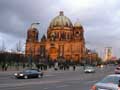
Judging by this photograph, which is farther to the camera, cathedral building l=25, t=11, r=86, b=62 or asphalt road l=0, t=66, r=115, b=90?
cathedral building l=25, t=11, r=86, b=62

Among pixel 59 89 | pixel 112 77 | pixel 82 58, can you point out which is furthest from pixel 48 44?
pixel 112 77

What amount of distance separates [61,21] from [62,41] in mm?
10008

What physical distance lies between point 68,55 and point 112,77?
157m

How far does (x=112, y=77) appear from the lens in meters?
14.1

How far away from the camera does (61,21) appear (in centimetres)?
16538

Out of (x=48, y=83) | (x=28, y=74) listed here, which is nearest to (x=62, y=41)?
(x=28, y=74)

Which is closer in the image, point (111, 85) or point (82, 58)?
point (111, 85)

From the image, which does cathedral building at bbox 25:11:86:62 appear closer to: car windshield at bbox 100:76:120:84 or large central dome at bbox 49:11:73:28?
large central dome at bbox 49:11:73:28

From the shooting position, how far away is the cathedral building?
16600 centimetres

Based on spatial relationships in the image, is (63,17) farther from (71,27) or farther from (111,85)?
(111,85)

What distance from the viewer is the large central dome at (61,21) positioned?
165125mm

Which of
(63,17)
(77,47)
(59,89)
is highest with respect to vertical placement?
(63,17)

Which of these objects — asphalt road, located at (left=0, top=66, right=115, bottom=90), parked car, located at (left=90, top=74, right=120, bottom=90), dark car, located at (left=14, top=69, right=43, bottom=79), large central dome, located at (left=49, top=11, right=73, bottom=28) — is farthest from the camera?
large central dome, located at (left=49, top=11, right=73, bottom=28)

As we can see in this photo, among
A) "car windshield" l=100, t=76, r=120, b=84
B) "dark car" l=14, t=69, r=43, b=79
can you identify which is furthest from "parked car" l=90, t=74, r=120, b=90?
"dark car" l=14, t=69, r=43, b=79
